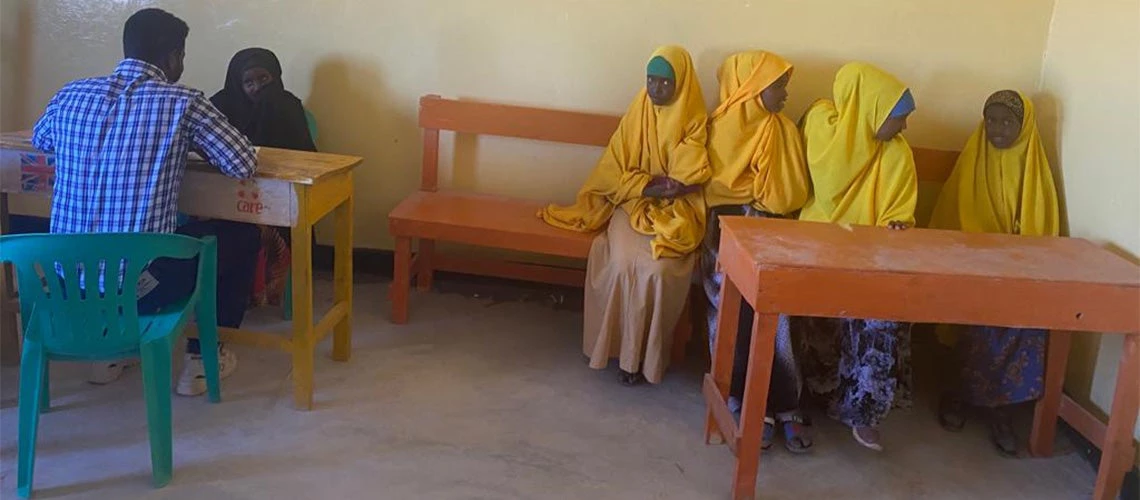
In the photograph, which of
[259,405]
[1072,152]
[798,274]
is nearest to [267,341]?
[259,405]

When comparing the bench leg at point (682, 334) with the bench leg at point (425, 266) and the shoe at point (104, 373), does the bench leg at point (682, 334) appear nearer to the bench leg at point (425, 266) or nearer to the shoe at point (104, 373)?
the bench leg at point (425, 266)

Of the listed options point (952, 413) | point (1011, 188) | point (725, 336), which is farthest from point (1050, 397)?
point (725, 336)

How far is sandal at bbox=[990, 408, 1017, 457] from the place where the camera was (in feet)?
10.9

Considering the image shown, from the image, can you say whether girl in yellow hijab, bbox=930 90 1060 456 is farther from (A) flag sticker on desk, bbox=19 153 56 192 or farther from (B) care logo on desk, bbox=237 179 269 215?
(A) flag sticker on desk, bbox=19 153 56 192

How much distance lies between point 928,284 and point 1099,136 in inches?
50.4

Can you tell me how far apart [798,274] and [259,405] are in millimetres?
1913

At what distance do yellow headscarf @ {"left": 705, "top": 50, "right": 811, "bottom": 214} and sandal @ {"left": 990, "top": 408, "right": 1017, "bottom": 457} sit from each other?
107 centimetres

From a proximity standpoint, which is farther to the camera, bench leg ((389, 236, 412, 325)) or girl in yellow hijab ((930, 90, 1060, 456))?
bench leg ((389, 236, 412, 325))

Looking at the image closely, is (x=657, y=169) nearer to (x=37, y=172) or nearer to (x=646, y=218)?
(x=646, y=218)

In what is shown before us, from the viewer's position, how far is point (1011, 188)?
3529mm

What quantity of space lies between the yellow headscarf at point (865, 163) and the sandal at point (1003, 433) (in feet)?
2.68

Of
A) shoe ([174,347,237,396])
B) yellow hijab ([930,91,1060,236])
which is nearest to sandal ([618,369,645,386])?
yellow hijab ([930,91,1060,236])

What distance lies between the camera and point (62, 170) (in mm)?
2836

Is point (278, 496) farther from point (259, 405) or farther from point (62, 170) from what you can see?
point (62, 170)
